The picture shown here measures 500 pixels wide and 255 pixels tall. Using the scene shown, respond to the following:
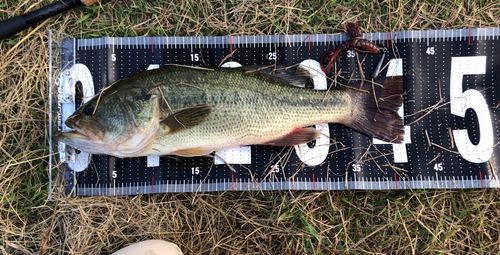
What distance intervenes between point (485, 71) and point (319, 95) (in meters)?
1.82

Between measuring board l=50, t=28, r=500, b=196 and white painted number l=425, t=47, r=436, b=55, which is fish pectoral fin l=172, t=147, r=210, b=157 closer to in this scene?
measuring board l=50, t=28, r=500, b=196

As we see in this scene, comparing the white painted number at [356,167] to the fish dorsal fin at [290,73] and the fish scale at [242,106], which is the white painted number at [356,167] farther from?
the fish dorsal fin at [290,73]

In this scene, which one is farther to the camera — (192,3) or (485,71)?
(192,3)

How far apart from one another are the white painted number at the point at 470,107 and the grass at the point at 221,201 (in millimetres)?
416

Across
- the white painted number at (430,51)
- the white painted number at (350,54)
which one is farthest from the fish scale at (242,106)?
the white painted number at (430,51)

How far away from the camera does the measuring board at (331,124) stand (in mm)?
2852

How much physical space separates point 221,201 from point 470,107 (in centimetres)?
285

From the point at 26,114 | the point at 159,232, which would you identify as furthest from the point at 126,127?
the point at 26,114

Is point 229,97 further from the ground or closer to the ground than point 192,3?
closer to the ground

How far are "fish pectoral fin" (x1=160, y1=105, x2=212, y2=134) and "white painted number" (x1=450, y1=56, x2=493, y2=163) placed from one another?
261 cm

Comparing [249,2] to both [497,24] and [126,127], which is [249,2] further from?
[497,24]

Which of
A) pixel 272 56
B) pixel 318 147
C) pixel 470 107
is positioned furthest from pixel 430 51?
pixel 272 56

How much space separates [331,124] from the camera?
116 inches

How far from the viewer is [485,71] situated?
2857 millimetres
